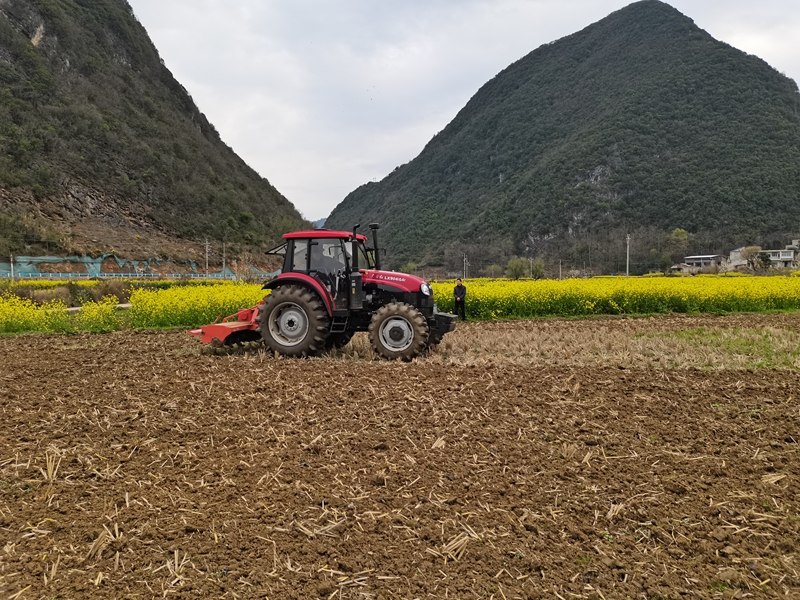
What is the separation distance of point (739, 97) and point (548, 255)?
4054 centimetres

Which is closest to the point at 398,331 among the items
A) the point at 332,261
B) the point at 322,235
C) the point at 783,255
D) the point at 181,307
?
the point at 332,261

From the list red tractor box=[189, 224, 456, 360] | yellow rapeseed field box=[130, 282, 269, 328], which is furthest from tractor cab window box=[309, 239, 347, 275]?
yellow rapeseed field box=[130, 282, 269, 328]

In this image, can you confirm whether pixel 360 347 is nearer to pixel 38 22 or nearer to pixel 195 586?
pixel 195 586

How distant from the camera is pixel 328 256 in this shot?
8.42m

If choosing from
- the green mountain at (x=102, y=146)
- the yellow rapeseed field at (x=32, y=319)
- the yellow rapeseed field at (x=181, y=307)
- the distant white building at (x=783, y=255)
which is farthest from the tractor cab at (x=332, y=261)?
the distant white building at (x=783, y=255)

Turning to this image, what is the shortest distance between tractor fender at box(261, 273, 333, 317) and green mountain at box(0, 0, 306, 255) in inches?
1477

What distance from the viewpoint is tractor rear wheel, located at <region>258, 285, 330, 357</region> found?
8141 millimetres

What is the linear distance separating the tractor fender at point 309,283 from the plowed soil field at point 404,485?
1.71 m

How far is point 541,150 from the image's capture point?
10356 cm

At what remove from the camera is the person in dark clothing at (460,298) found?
14.4 m

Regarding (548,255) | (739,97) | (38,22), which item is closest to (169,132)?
(38,22)

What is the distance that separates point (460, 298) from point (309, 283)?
7150mm

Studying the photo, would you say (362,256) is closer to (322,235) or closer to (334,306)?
(322,235)

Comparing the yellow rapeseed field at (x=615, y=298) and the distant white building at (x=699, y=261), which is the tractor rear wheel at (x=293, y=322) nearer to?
the yellow rapeseed field at (x=615, y=298)
